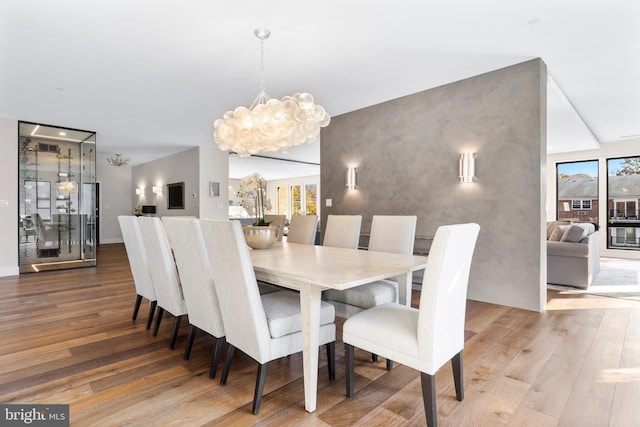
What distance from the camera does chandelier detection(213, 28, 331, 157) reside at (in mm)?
2721

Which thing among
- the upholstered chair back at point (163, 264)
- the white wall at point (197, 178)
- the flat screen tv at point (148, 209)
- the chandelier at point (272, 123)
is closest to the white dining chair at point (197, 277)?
the upholstered chair back at point (163, 264)

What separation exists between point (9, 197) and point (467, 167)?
266 inches

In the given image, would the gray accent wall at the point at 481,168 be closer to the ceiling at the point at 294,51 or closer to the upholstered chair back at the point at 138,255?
Result: the ceiling at the point at 294,51

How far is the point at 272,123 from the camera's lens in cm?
274

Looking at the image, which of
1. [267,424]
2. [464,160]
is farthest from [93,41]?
[464,160]

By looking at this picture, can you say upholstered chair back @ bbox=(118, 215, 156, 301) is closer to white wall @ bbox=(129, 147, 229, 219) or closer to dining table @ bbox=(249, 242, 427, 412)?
dining table @ bbox=(249, 242, 427, 412)

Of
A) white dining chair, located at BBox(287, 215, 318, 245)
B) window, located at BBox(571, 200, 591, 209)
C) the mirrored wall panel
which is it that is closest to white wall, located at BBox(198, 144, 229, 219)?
the mirrored wall panel

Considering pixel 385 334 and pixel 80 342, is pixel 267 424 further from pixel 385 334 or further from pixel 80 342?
pixel 80 342

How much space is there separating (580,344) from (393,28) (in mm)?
2890

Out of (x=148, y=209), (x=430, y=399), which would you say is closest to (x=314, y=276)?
(x=430, y=399)

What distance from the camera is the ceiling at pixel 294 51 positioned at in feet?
8.18

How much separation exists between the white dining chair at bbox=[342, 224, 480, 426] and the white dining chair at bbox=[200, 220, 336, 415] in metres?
0.29

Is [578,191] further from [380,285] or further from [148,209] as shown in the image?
[148,209]

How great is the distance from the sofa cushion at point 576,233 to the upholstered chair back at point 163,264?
473cm
